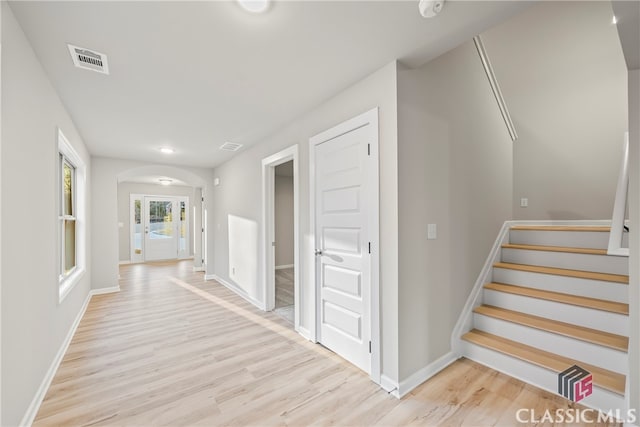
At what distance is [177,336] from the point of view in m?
3.02

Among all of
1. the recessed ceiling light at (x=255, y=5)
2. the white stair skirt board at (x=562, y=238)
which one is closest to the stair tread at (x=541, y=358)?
the white stair skirt board at (x=562, y=238)

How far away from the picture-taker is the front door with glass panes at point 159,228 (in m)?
8.36

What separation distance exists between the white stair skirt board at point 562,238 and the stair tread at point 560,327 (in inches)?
41.8

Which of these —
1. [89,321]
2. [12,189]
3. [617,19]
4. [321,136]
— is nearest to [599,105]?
[617,19]

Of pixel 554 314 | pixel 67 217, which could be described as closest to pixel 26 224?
pixel 67 217

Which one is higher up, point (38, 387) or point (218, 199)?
point (218, 199)

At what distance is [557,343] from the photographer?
2.14 meters

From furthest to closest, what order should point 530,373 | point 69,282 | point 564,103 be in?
point 564,103
point 69,282
point 530,373

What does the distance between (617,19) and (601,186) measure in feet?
10.3

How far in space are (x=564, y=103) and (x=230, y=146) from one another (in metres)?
4.84

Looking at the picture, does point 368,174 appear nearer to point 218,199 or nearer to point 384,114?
point 384,114

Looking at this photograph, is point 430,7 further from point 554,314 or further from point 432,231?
point 554,314

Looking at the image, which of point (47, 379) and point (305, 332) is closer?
point (47, 379)

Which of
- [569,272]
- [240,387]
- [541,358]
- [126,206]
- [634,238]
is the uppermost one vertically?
[126,206]
